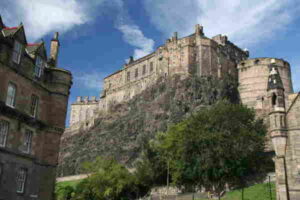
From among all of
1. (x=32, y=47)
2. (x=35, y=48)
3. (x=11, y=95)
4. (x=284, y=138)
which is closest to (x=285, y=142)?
(x=284, y=138)

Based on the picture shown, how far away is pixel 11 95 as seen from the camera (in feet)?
78.8

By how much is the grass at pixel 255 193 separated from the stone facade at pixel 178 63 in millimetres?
39673

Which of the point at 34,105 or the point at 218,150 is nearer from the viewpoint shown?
the point at 34,105

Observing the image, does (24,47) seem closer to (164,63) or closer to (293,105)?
(293,105)

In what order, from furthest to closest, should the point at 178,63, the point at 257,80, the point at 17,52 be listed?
the point at 257,80 < the point at 178,63 < the point at 17,52

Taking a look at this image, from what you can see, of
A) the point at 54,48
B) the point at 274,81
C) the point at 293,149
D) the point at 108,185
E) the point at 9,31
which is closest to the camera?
the point at 293,149

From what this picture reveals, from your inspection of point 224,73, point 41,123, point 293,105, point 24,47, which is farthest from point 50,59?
point 224,73

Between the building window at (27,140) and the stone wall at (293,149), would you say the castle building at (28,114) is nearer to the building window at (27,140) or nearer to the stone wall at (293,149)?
the building window at (27,140)

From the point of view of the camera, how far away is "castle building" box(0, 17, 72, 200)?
903 inches

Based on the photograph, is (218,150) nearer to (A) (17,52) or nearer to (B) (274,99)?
(B) (274,99)

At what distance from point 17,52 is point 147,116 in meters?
51.2

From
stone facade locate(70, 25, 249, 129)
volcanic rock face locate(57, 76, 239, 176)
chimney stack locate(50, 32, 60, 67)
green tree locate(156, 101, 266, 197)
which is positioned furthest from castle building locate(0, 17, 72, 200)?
stone facade locate(70, 25, 249, 129)

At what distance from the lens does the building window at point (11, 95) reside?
2366cm

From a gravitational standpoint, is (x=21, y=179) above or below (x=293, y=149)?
below
